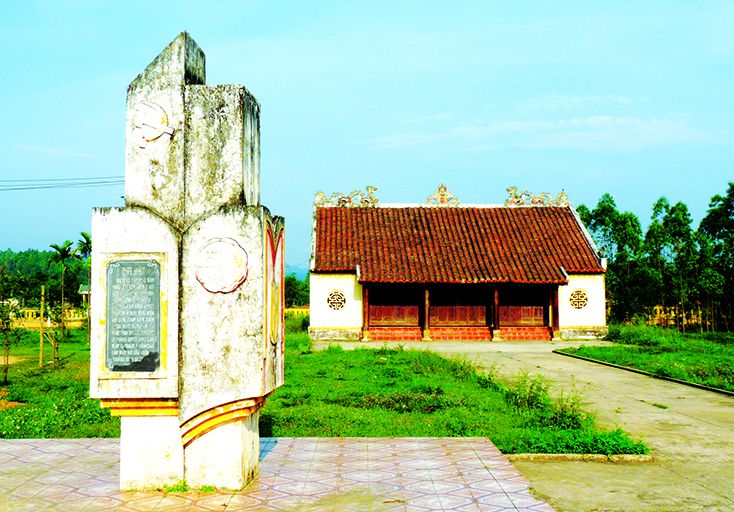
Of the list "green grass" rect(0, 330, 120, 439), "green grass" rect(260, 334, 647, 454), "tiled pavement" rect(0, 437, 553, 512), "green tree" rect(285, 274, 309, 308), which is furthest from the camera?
"green tree" rect(285, 274, 309, 308)

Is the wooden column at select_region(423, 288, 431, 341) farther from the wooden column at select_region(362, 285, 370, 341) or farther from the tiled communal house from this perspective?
the wooden column at select_region(362, 285, 370, 341)

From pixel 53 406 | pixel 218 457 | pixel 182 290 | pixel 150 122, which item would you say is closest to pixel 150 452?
pixel 218 457

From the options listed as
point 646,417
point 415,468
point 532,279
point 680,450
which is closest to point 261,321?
point 415,468

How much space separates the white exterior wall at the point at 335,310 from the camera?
22.7 meters

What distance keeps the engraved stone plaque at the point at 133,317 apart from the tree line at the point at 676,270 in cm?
2058

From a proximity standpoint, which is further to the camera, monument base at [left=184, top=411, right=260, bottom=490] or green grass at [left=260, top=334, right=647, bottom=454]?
green grass at [left=260, top=334, right=647, bottom=454]

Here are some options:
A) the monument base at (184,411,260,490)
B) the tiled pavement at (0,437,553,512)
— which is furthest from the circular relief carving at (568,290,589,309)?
the monument base at (184,411,260,490)

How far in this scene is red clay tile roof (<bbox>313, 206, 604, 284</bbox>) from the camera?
2241cm

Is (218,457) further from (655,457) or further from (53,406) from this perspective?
(53,406)

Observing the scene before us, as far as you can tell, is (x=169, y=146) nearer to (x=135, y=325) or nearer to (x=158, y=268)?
(x=158, y=268)

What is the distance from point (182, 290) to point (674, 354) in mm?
15094

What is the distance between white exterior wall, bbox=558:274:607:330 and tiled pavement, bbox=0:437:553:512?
17.0 metres

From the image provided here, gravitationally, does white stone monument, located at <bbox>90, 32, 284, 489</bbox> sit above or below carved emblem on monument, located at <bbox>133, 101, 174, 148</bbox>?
below

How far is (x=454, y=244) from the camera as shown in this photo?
23.9 metres
